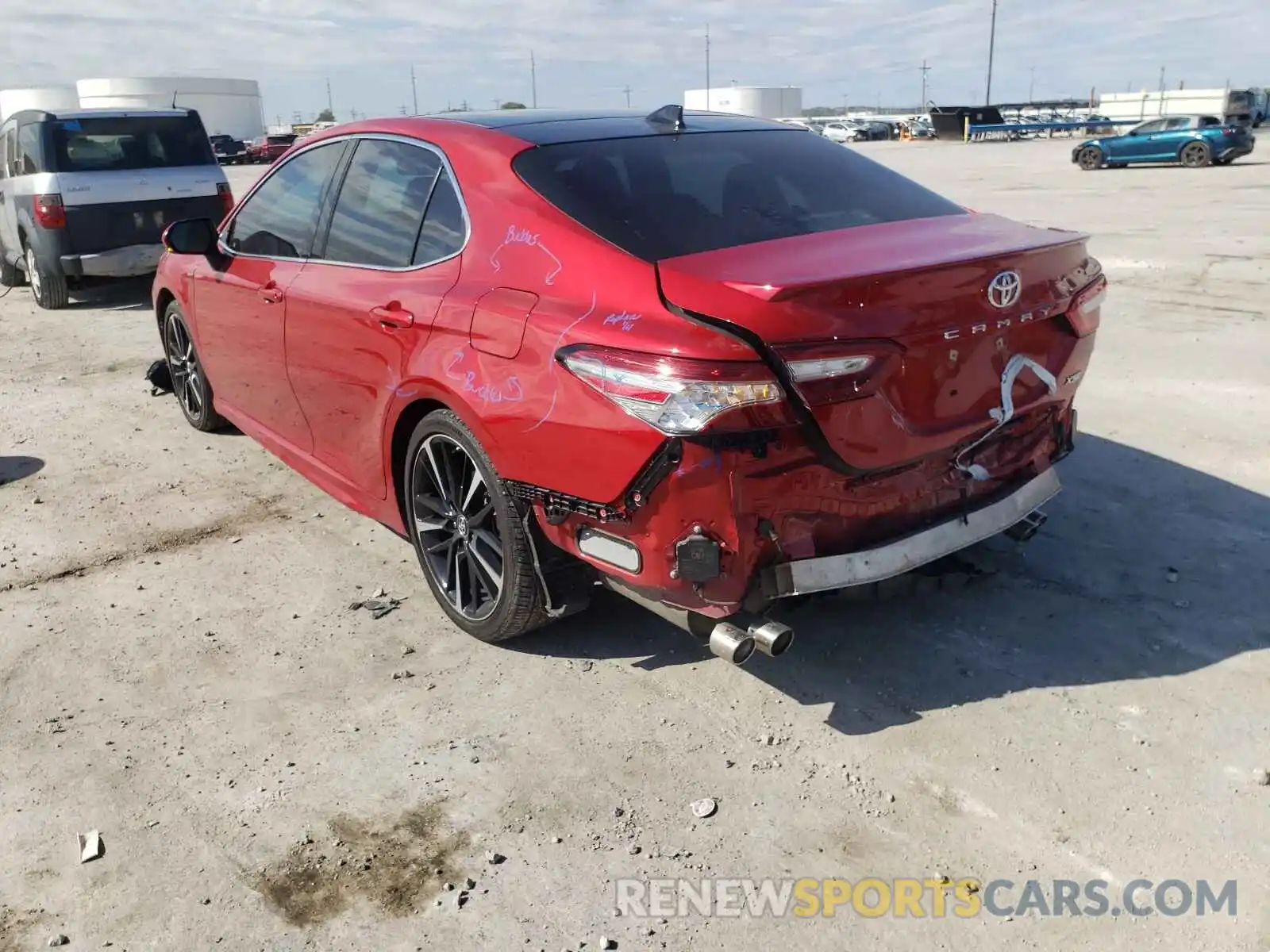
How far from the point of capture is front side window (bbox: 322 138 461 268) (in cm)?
361

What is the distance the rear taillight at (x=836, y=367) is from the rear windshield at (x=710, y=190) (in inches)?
22.5

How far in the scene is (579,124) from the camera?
374cm

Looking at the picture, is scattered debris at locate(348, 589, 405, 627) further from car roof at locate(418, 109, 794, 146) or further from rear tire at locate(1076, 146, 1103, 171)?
rear tire at locate(1076, 146, 1103, 171)

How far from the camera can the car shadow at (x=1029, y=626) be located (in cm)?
329

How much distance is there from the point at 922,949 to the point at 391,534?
3.05 metres

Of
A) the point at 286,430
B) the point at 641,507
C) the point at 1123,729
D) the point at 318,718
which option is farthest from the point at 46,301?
the point at 1123,729

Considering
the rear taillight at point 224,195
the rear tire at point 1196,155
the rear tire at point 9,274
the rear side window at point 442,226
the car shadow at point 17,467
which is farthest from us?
the rear tire at point 1196,155

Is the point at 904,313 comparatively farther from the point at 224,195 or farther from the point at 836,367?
the point at 224,195

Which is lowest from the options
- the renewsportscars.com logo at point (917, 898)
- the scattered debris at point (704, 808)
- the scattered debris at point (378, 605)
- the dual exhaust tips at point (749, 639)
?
the renewsportscars.com logo at point (917, 898)

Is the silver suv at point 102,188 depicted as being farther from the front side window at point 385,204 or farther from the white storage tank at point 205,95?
the white storage tank at point 205,95

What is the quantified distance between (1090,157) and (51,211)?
2539cm

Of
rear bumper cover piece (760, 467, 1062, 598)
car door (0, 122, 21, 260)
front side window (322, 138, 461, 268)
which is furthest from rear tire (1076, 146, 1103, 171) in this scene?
front side window (322, 138, 461, 268)

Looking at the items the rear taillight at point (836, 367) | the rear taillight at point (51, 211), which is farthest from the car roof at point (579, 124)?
the rear taillight at point (51, 211)

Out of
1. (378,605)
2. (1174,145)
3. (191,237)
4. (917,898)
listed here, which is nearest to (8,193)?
(191,237)
